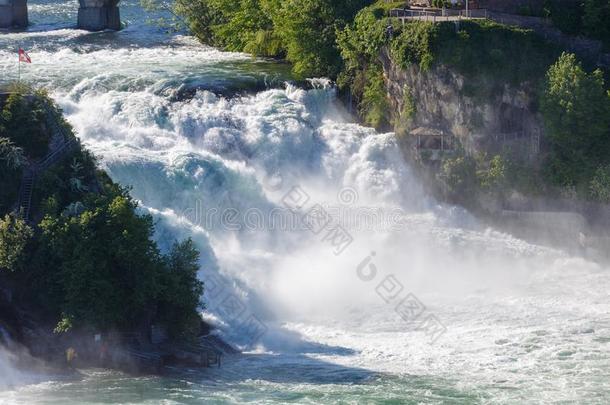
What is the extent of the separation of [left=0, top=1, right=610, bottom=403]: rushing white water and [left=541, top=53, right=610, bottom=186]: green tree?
391cm

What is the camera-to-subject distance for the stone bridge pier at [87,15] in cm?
8488

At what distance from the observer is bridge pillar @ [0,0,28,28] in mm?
85438

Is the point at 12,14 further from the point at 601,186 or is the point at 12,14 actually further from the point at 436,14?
the point at 601,186

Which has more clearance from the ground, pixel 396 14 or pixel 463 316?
pixel 396 14

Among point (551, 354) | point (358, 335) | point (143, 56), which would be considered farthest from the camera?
point (143, 56)

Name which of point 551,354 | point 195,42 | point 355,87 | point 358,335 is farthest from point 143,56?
point 551,354

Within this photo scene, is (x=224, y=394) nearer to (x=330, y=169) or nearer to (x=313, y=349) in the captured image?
(x=313, y=349)

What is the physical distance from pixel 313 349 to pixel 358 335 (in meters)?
2.34

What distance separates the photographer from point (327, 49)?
216 ft

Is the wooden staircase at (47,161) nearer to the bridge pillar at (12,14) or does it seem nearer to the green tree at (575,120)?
the green tree at (575,120)

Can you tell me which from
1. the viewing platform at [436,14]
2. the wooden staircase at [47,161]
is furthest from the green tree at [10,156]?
the viewing platform at [436,14]

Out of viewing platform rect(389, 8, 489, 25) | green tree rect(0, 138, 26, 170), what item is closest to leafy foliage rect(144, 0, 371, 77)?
viewing platform rect(389, 8, 489, 25)

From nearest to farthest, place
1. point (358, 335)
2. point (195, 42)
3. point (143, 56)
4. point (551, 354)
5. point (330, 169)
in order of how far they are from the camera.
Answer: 1. point (551, 354)
2. point (358, 335)
3. point (330, 169)
4. point (143, 56)
5. point (195, 42)

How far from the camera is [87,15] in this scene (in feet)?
280
